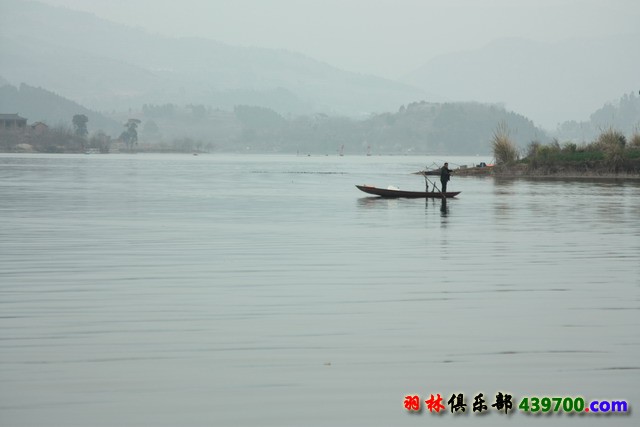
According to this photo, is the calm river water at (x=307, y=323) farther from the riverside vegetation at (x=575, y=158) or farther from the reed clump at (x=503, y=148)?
the reed clump at (x=503, y=148)

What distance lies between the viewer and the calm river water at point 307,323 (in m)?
12.4

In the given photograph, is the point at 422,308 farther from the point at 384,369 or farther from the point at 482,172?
the point at 482,172

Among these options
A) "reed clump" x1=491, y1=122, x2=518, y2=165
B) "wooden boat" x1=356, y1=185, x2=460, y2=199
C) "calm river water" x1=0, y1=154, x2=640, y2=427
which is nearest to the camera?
"calm river water" x1=0, y1=154, x2=640, y2=427

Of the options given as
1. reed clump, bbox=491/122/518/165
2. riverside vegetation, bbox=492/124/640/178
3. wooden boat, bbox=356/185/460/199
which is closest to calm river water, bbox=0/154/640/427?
wooden boat, bbox=356/185/460/199

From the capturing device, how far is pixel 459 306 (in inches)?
775

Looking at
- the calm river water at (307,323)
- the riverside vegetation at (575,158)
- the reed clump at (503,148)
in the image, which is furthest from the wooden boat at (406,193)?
the reed clump at (503,148)

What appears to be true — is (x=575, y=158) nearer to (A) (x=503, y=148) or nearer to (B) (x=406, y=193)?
(A) (x=503, y=148)

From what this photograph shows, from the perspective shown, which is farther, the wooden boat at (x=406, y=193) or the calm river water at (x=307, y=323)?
the wooden boat at (x=406, y=193)

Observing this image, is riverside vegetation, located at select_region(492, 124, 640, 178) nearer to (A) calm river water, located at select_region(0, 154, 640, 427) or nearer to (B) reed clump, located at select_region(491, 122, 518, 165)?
(B) reed clump, located at select_region(491, 122, 518, 165)

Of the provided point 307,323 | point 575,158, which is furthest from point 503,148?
point 307,323

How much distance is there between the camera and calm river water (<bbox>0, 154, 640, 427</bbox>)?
1238 cm

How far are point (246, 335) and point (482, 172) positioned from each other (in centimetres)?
9731

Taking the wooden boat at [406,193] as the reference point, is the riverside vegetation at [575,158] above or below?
above

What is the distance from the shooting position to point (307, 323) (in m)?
17.5
